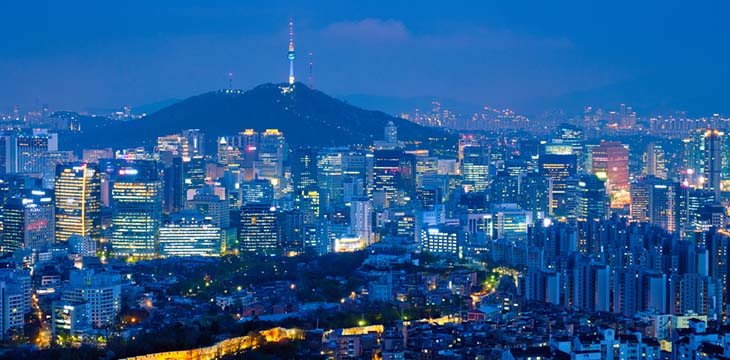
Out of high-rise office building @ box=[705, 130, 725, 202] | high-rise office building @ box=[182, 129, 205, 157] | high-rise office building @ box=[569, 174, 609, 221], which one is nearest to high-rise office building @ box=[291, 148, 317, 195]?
high-rise office building @ box=[182, 129, 205, 157]

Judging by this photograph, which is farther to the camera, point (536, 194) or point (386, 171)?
point (386, 171)

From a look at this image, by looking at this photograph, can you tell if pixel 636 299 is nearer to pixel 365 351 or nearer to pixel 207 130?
pixel 365 351

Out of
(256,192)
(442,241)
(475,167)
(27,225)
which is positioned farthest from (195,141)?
(442,241)

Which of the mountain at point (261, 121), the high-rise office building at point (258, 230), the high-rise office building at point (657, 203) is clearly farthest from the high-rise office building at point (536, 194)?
the mountain at point (261, 121)

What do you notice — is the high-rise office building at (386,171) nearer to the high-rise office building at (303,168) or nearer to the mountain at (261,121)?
the high-rise office building at (303,168)

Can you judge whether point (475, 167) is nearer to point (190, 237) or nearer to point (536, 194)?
point (536, 194)

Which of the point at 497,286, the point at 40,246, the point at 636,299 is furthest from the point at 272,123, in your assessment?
the point at 636,299
